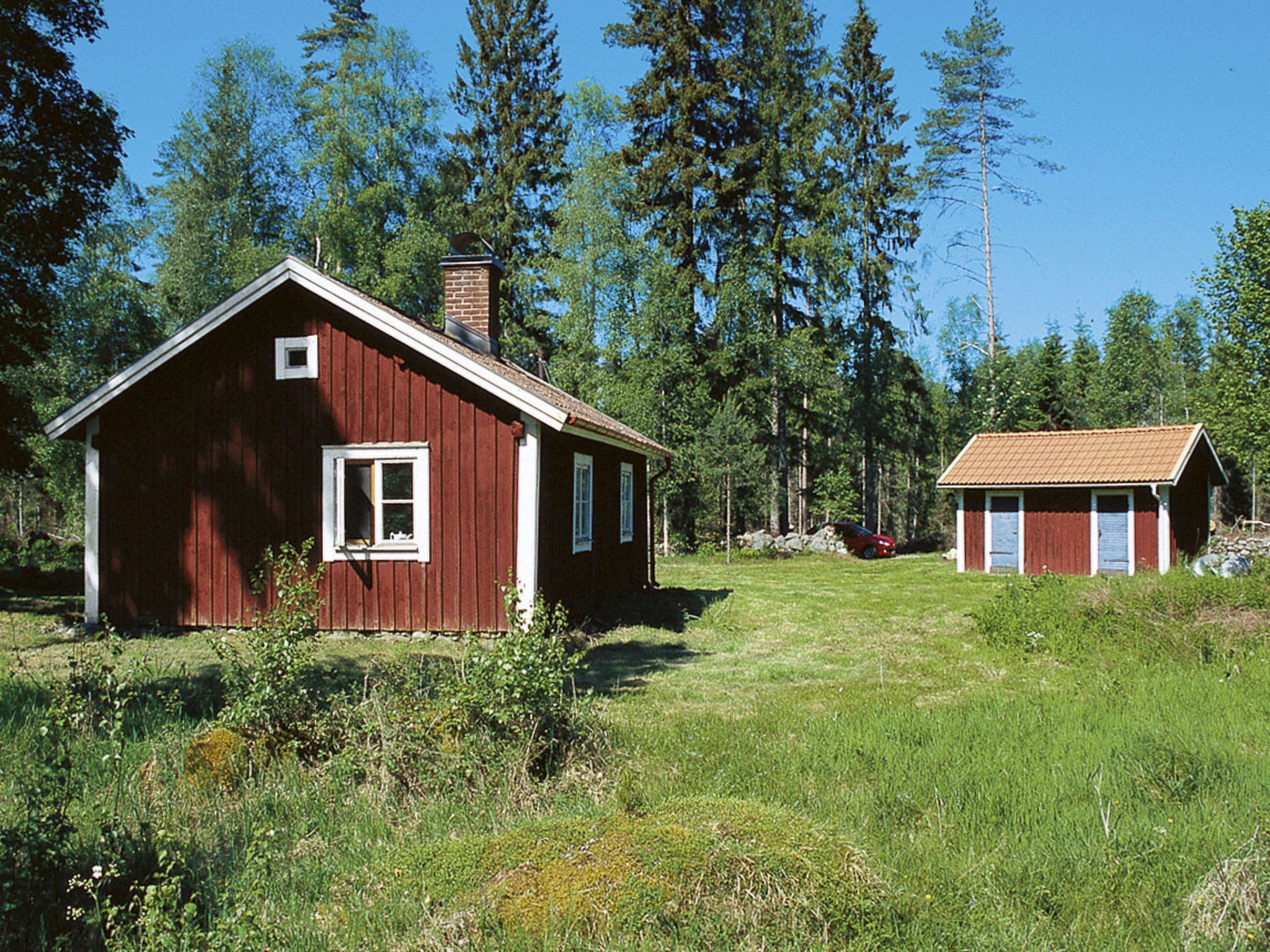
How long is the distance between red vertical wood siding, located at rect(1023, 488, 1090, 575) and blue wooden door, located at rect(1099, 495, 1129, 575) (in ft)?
1.07

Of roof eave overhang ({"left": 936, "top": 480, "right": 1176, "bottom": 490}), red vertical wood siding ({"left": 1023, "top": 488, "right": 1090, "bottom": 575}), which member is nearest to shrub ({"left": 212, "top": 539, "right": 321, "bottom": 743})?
roof eave overhang ({"left": 936, "top": 480, "right": 1176, "bottom": 490})

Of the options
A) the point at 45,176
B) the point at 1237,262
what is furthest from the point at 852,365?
the point at 45,176

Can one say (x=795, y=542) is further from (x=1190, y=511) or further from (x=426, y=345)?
(x=426, y=345)

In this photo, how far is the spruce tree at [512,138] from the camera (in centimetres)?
3291

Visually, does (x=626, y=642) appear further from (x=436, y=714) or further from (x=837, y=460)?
(x=837, y=460)

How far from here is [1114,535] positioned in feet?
72.6

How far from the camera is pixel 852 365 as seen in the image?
33844 mm

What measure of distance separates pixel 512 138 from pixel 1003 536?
2284 centimetres

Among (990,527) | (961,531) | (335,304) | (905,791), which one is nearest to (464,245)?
(335,304)

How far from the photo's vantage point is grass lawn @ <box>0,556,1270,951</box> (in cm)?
366

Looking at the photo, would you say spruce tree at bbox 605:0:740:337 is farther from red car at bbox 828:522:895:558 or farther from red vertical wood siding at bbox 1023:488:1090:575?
red vertical wood siding at bbox 1023:488:1090:575

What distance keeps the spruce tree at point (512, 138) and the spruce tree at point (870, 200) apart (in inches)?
434

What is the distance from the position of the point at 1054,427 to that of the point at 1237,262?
8550 millimetres

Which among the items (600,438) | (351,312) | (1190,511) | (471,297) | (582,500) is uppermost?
(471,297)
